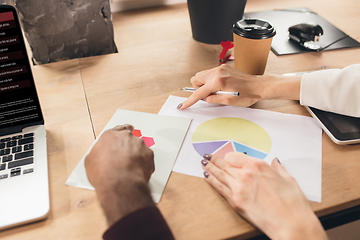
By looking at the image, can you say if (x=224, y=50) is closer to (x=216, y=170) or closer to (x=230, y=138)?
(x=230, y=138)

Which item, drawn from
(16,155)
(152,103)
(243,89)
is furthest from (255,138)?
(16,155)

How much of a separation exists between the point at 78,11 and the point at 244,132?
678 millimetres

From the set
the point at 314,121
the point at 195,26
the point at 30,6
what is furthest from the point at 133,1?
the point at 314,121

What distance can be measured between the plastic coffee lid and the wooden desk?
16 centimetres

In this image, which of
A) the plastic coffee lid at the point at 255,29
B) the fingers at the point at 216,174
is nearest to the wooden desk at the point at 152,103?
the fingers at the point at 216,174

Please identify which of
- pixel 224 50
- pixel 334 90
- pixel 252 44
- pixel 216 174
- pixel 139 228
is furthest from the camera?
pixel 224 50

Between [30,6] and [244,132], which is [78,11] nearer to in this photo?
[30,6]

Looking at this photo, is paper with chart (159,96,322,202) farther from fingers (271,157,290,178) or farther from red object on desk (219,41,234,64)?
red object on desk (219,41,234,64)

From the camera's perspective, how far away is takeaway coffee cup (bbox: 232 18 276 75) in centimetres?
76

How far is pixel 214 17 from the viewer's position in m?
0.96

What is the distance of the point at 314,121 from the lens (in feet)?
2.19

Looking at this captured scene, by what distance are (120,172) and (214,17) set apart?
710 millimetres

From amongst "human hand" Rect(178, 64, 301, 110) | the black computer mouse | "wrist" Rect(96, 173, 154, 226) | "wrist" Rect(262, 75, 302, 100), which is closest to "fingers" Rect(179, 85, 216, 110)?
"human hand" Rect(178, 64, 301, 110)

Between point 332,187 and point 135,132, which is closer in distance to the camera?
point 332,187
